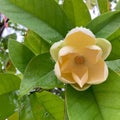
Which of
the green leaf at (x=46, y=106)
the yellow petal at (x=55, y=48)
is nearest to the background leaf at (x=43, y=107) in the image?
the green leaf at (x=46, y=106)

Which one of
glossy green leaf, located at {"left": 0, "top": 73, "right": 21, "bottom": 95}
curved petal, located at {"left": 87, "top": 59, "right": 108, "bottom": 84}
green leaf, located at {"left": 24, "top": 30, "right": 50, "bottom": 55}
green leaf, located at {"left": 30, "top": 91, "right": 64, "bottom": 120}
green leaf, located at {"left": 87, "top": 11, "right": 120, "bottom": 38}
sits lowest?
green leaf, located at {"left": 30, "top": 91, "right": 64, "bottom": 120}

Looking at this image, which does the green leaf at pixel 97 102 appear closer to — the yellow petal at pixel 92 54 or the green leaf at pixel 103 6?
the yellow petal at pixel 92 54

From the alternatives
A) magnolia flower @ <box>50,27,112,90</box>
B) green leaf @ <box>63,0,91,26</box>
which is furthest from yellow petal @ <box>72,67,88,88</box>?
green leaf @ <box>63,0,91,26</box>

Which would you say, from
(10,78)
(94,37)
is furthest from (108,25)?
(10,78)

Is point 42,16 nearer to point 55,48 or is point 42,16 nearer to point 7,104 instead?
point 55,48

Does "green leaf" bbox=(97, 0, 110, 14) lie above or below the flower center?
below

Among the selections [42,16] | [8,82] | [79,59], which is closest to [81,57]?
[79,59]

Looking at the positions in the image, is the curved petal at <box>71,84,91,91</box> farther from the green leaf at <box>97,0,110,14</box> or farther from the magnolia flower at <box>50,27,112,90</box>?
the green leaf at <box>97,0,110,14</box>
